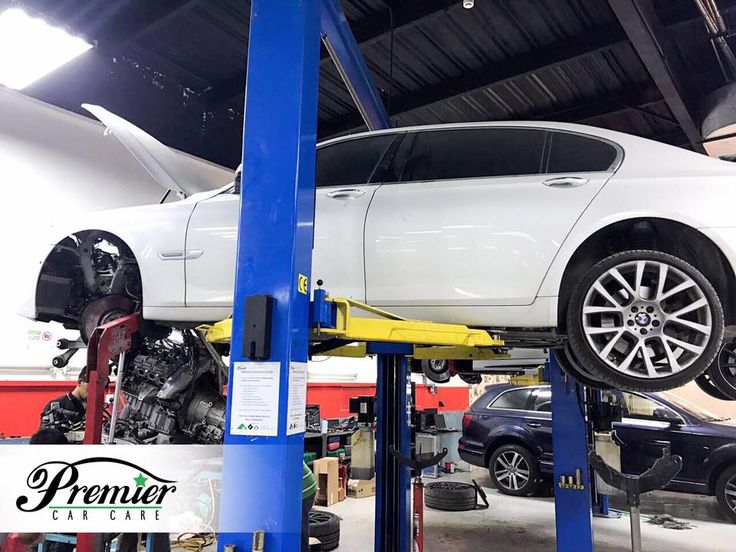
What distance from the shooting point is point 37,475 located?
72.7 inches

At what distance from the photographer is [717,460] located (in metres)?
6.33

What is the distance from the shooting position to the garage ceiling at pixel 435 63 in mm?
5004

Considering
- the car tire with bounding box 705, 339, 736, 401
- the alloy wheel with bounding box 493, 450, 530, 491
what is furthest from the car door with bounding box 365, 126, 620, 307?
the alloy wheel with bounding box 493, 450, 530, 491

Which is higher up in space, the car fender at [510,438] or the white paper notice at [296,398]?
the white paper notice at [296,398]

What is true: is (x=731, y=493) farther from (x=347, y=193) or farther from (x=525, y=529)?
(x=347, y=193)

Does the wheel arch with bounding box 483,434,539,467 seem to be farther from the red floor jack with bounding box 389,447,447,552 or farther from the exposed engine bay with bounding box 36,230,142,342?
the exposed engine bay with bounding box 36,230,142,342

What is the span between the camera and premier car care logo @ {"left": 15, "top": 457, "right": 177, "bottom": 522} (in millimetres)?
1793

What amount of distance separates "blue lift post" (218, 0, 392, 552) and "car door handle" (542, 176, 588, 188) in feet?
4.20

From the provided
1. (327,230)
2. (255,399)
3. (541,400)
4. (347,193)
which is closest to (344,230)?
(327,230)

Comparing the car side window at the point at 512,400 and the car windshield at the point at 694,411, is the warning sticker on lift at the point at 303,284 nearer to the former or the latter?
the car windshield at the point at 694,411

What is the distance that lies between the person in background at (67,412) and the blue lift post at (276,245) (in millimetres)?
3174

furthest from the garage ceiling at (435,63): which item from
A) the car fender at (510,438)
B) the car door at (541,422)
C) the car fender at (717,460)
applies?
the car fender at (510,438)

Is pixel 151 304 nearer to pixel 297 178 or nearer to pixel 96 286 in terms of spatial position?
pixel 96 286

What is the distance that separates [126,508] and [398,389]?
285cm
